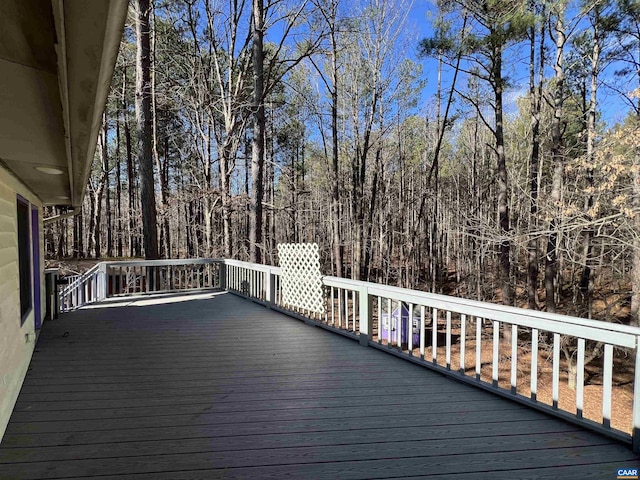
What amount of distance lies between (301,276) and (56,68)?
16.7ft

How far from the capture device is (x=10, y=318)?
3.18 metres

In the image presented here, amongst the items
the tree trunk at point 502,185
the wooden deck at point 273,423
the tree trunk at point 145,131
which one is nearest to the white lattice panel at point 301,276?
the wooden deck at point 273,423

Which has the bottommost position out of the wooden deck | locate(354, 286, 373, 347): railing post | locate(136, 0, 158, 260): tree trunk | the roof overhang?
the wooden deck

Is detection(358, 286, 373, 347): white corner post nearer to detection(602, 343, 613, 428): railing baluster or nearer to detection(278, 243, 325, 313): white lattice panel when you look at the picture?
detection(278, 243, 325, 313): white lattice panel

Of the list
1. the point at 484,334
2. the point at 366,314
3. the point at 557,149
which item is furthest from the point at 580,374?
the point at 484,334

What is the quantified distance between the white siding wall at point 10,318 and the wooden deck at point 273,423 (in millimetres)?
155

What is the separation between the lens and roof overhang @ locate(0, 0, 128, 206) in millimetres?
921

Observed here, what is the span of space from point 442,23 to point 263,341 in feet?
34.0

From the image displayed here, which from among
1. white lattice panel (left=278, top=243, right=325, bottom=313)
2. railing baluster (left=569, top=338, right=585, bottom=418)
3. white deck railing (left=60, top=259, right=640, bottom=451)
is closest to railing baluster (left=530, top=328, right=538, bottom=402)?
white deck railing (left=60, top=259, right=640, bottom=451)

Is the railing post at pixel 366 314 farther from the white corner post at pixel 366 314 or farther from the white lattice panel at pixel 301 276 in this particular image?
the white lattice panel at pixel 301 276

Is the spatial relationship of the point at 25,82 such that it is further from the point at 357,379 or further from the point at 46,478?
the point at 357,379

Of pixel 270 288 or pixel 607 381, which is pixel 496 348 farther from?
pixel 270 288

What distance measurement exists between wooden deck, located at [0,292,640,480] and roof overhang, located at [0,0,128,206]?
1.83m

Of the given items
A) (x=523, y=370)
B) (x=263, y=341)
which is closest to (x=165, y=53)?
(x=263, y=341)
